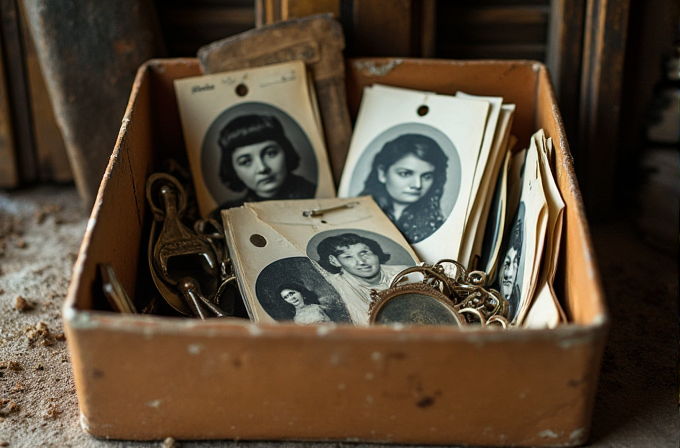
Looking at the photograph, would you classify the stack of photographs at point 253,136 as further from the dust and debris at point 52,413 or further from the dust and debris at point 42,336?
the dust and debris at point 52,413

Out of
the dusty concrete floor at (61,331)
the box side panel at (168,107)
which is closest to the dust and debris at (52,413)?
the dusty concrete floor at (61,331)

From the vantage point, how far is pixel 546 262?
3.30ft

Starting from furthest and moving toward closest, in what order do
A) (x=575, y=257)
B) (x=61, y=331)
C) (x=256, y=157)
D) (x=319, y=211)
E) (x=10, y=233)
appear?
(x=10, y=233), (x=256, y=157), (x=319, y=211), (x=61, y=331), (x=575, y=257)

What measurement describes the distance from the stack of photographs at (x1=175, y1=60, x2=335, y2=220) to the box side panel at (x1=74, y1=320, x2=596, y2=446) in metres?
0.56

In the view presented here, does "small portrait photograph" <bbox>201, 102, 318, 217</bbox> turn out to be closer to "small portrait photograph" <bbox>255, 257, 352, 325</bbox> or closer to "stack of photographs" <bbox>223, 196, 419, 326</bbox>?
"stack of photographs" <bbox>223, 196, 419, 326</bbox>

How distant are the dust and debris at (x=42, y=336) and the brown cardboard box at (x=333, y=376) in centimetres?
29

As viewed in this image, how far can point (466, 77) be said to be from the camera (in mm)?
1366

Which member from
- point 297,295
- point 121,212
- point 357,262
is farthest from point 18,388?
point 357,262

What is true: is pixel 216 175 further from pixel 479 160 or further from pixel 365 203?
pixel 479 160

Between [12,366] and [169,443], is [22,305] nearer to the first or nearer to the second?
[12,366]

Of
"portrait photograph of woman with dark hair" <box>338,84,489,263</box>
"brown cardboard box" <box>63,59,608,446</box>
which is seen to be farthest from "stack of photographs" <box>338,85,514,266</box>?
"brown cardboard box" <box>63,59,608,446</box>

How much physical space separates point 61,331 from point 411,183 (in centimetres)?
65

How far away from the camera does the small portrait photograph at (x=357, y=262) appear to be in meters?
1.10

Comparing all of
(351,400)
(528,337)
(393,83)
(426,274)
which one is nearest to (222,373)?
(351,400)
